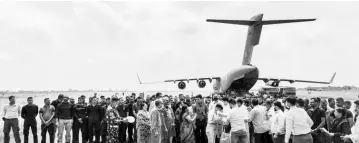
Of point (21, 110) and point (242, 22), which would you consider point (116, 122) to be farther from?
point (242, 22)

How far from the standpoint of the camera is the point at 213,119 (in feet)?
26.0

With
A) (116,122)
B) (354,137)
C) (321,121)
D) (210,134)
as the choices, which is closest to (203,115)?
(210,134)

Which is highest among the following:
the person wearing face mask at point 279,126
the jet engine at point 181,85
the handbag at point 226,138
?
the jet engine at point 181,85

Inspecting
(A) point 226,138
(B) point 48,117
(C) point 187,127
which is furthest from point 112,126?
(A) point 226,138

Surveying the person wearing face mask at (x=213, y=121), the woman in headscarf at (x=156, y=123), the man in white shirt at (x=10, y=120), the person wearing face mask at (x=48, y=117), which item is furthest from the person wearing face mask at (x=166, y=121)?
the man in white shirt at (x=10, y=120)

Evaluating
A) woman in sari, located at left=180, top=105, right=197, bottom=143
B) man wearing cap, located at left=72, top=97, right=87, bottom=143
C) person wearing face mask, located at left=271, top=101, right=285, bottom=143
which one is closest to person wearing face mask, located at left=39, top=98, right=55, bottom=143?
man wearing cap, located at left=72, top=97, right=87, bottom=143

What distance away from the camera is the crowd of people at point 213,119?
5805 millimetres

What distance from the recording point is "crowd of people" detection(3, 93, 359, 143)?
5805mm

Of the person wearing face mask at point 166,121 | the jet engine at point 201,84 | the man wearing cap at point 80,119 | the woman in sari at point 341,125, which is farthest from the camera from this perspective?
the jet engine at point 201,84

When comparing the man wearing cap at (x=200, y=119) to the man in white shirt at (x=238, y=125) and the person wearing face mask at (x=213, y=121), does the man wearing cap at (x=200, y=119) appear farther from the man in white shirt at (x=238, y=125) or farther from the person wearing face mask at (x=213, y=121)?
the man in white shirt at (x=238, y=125)

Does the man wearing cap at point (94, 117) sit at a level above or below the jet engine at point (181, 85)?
below

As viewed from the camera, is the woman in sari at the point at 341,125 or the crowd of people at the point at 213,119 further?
the crowd of people at the point at 213,119

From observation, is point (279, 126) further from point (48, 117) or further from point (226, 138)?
point (48, 117)

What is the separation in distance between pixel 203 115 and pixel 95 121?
3.64 meters
